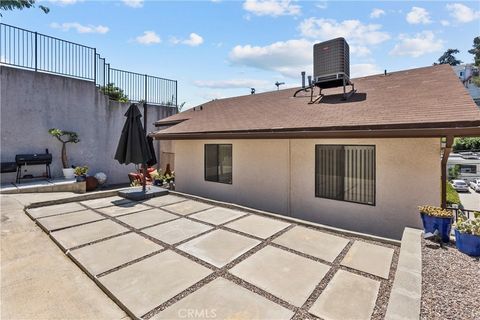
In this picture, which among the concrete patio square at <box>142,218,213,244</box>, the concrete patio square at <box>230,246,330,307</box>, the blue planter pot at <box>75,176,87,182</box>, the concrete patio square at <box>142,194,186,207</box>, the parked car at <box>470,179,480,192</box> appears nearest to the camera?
the concrete patio square at <box>230,246,330,307</box>

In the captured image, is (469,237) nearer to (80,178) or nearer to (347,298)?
(347,298)

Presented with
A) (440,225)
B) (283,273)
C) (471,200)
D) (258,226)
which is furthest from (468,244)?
(471,200)

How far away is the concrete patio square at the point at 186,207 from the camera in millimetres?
6992

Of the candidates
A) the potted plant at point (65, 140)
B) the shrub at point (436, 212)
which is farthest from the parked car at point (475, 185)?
the potted plant at point (65, 140)

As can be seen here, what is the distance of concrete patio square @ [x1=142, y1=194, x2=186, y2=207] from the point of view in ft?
25.6

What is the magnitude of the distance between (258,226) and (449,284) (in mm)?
3483

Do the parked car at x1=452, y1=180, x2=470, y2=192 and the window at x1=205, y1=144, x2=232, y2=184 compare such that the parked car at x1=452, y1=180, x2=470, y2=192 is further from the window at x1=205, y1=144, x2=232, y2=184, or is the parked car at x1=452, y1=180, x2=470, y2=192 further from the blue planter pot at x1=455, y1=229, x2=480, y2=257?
the blue planter pot at x1=455, y1=229, x2=480, y2=257

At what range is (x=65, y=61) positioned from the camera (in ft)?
39.5

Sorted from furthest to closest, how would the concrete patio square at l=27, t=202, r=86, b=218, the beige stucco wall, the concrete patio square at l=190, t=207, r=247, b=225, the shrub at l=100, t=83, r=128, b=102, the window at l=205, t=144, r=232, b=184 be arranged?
the shrub at l=100, t=83, r=128, b=102
the window at l=205, t=144, r=232, b=184
the concrete patio square at l=27, t=202, r=86, b=218
the concrete patio square at l=190, t=207, r=247, b=225
the beige stucco wall

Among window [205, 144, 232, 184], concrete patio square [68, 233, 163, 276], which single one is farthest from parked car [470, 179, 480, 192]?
concrete patio square [68, 233, 163, 276]

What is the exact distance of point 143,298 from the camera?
313 centimetres

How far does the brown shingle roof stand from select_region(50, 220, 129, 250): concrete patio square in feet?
13.6

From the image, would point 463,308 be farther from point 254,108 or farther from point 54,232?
point 254,108

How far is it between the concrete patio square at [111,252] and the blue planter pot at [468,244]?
5.10m
